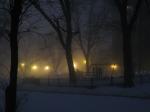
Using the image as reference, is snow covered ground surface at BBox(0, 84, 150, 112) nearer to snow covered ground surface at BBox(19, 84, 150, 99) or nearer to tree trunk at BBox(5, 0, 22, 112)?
snow covered ground surface at BBox(19, 84, 150, 99)

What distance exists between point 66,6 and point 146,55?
19175 millimetres

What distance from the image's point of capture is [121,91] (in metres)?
27.1

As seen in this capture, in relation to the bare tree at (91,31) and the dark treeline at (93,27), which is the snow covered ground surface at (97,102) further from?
the bare tree at (91,31)

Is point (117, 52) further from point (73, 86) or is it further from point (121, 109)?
point (121, 109)

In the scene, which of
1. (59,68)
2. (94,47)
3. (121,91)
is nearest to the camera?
(121,91)

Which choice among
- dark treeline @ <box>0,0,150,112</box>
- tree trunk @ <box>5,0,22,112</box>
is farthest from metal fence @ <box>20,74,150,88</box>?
tree trunk @ <box>5,0,22,112</box>

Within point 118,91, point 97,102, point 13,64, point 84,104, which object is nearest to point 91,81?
point 118,91

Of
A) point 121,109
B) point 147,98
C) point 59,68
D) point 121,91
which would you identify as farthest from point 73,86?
point 59,68

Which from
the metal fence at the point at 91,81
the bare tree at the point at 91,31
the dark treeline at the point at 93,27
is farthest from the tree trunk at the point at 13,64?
the bare tree at the point at 91,31

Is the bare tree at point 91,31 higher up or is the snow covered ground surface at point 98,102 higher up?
the bare tree at point 91,31

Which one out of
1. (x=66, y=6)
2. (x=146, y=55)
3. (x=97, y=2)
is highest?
(x=97, y=2)

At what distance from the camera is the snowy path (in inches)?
775

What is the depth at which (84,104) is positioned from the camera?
21.6 metres

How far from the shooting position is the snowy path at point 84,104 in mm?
19688
